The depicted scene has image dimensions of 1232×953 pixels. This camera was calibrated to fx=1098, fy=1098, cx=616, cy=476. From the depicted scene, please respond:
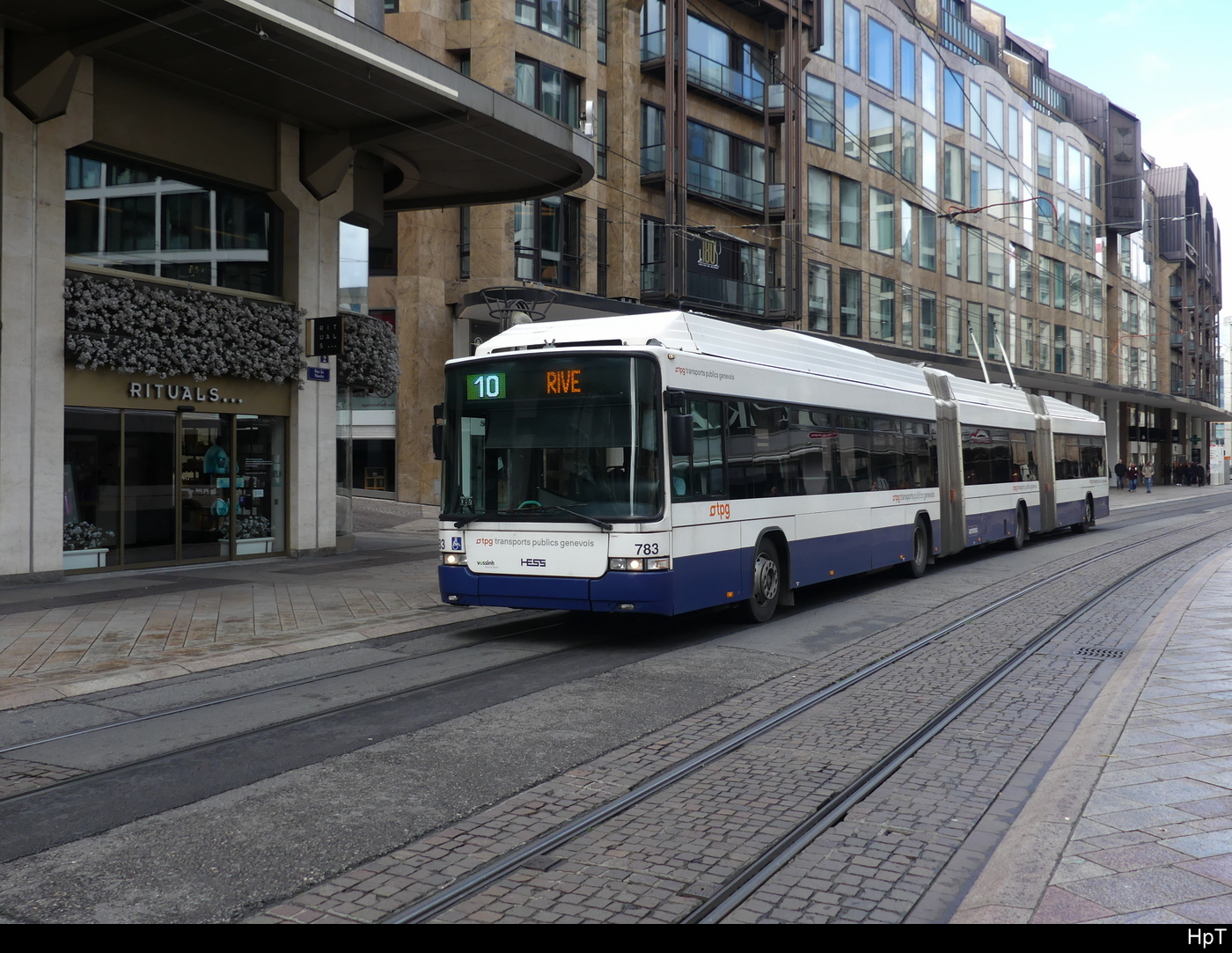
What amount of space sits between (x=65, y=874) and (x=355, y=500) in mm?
27088

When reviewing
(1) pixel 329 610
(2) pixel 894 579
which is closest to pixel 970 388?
(2) pixel 894 579

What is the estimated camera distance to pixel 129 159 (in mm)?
15750

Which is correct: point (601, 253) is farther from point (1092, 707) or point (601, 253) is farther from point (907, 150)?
point (1092, 707)

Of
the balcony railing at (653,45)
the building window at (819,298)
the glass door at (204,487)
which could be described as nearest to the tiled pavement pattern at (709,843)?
the glass door at (204,487)

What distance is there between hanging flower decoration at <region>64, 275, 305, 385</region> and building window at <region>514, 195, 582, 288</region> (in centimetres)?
1167

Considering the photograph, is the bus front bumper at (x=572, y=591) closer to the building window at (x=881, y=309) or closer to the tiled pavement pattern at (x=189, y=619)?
the tiled pavement pattern at (x=189, y=619)

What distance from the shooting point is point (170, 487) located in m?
16.4

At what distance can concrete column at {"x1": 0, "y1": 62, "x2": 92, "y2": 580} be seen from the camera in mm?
13836

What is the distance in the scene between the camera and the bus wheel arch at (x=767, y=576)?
11711mm

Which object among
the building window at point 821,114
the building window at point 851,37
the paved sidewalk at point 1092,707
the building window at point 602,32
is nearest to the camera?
the paved sidewalk at point 1092,707

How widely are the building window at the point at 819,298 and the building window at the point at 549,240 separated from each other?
39.8 feet

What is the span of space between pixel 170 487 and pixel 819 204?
29.3 m

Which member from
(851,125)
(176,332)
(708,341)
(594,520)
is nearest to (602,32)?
(851,125)

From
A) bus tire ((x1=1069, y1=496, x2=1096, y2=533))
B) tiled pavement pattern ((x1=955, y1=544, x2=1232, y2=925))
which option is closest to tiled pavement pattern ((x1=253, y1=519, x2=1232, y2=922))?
tiled pavement pattern ((x1=955, y1=544, x2=1232, y2=925))
